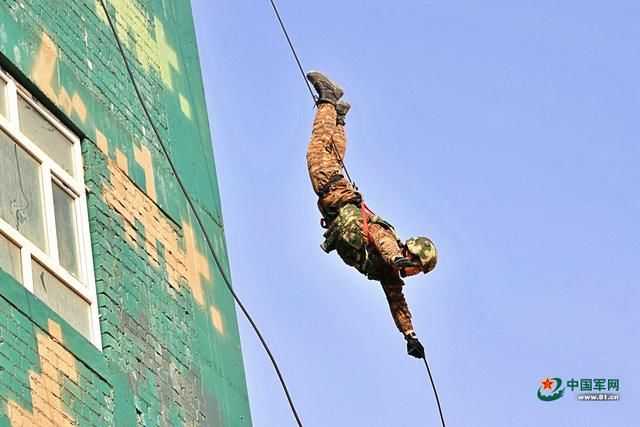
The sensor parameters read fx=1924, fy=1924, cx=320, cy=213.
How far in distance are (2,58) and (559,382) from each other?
8.17 metres

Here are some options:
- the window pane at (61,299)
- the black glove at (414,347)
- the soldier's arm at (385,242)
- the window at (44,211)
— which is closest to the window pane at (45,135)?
the window at (44,211)

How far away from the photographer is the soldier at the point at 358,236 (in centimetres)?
1548

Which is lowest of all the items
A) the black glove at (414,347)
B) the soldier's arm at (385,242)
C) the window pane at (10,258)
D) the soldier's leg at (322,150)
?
the black glove at (414,347)

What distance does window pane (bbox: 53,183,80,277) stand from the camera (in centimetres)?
1517

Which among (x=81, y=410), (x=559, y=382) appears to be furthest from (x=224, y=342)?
(x=559, y=382)

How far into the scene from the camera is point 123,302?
15594 millimetres

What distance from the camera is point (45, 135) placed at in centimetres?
1568

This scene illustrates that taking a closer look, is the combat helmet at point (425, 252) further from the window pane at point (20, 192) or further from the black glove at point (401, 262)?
the window pane at point (20, 192)

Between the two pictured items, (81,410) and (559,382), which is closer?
(81,410)

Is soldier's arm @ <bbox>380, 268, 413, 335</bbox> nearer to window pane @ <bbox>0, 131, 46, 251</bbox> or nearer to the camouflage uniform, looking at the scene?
the camouflage uniform

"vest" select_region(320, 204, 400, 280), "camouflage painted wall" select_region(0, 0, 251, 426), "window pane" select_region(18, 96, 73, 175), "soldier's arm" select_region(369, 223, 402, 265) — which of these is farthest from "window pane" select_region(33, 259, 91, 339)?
"soldier's arm" select_region(369, 223, 402, 265)

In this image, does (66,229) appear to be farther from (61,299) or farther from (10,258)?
(10,258)

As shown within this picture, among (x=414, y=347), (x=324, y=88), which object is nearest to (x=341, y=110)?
(x=324, y=88)

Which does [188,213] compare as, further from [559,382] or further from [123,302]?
[559,382]
